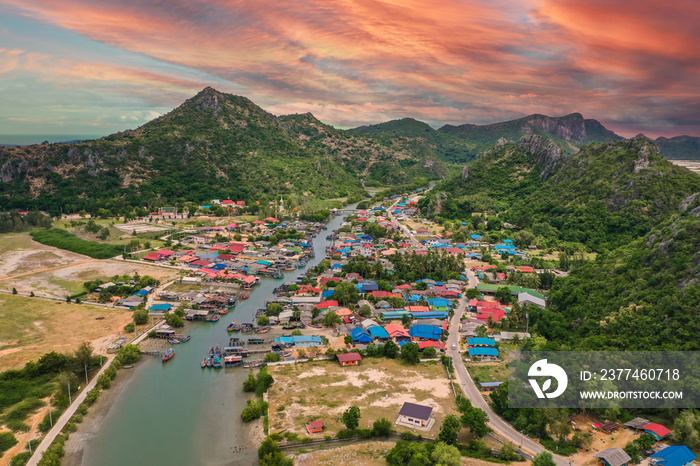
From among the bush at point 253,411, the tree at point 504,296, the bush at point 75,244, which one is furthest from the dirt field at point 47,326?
the tree at point 504,296

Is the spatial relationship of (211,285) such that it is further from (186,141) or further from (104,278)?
(186,141)

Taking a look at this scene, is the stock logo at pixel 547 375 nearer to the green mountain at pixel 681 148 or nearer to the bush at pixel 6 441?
the bush at pixel 6 441

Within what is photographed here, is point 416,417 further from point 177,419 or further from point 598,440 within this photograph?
point 177,419

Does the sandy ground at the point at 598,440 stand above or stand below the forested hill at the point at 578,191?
below

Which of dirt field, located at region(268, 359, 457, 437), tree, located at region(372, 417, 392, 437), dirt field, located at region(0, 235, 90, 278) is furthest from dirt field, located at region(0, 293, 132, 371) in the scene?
tree, located at region(372, 417, 392, 437)

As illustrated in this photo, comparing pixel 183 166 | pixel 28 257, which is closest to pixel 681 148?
pixel 183 166
